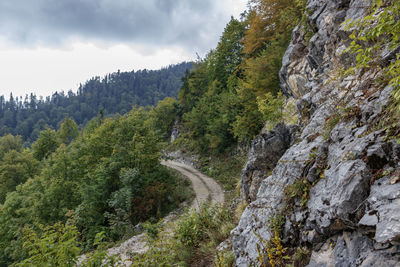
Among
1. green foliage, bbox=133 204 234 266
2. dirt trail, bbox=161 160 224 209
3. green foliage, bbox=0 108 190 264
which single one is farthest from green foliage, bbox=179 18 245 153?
green foliage, bbox=133 204 234 266

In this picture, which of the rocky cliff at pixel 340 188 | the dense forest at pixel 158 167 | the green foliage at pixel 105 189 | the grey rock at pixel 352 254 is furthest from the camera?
the green foliage at pixel 105 189

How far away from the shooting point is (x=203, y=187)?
18.4 m

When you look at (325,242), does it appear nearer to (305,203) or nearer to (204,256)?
(305,203)

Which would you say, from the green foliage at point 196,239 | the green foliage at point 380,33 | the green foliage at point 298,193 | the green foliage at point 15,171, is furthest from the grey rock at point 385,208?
the green foliage at point 15,171

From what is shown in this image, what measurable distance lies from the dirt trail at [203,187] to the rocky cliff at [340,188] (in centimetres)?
815

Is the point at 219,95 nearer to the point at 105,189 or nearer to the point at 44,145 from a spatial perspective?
the point at 105,189

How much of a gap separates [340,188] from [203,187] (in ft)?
50.4

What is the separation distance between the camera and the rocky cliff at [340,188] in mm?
2951

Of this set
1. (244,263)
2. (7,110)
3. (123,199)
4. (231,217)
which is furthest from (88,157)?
(7,110)

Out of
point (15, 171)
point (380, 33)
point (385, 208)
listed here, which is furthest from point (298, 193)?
point (15, 171)

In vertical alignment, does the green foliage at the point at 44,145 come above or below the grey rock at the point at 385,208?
above

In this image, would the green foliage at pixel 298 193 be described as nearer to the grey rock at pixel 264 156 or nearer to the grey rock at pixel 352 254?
the grey rock at pixel 352 254

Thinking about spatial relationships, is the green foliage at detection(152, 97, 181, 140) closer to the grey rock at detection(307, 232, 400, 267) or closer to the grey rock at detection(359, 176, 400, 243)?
the grey rock at detection(307, 232, 400, 267)

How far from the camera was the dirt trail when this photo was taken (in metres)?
15.2
